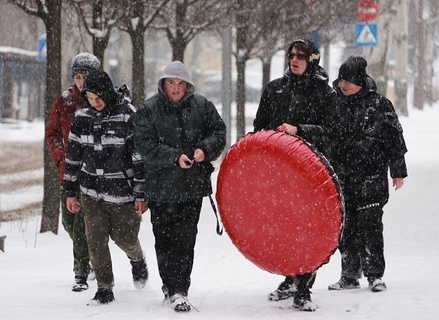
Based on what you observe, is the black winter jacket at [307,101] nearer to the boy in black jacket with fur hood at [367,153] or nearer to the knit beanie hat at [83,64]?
the boy in black jacket with fur hood at [367,153]

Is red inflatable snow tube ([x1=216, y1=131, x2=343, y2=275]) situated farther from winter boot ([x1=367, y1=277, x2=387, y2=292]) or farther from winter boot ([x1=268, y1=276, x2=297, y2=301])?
winter boot ([x1=367, y1=277, x2=387, y2=292])

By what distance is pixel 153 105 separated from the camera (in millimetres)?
6863

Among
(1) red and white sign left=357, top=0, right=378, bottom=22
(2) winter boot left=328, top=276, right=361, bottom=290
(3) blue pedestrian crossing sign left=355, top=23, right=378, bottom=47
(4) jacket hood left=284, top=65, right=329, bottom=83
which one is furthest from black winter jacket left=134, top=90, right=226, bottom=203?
(3) blue pedestrian crossing sign left=355, top=23, right=378, bottom=47

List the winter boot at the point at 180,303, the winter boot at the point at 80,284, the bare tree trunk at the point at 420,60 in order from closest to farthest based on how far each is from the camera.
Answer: the winter boot at the point at 180,303, the winter boot at the point at 80,284, the bare tree trunk at the point at 420,60

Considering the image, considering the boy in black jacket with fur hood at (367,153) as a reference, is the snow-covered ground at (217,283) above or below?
below

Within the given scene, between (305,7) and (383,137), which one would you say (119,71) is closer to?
(305,7)

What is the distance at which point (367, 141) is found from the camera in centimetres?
762

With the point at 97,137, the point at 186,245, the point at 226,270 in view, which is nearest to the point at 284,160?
the point at 186,245

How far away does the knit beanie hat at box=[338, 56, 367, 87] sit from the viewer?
7.52 meters

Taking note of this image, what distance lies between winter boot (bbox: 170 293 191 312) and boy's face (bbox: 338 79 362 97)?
82.5 inches

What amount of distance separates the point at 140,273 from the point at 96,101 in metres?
1.56

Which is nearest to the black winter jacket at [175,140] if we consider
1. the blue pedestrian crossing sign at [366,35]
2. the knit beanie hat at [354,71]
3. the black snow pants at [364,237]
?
the knit beanie hat at [354,71]

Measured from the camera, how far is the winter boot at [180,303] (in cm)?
676

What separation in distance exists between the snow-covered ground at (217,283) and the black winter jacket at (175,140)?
843 mm
